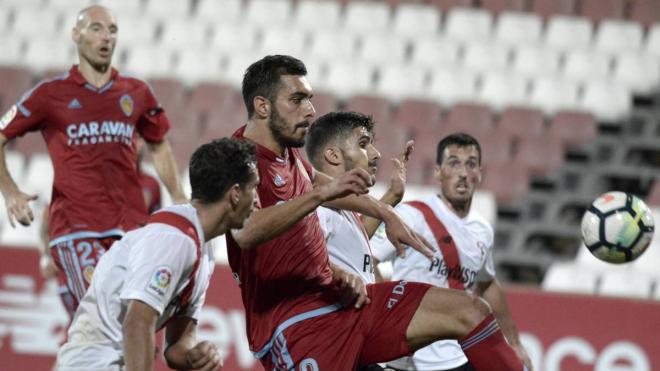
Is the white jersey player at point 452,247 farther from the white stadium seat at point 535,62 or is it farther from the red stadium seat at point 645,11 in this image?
the red stadium seat at point 645,11

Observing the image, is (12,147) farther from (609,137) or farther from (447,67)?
(609,137)

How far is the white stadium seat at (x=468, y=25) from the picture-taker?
523 inches

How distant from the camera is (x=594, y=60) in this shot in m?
12.7

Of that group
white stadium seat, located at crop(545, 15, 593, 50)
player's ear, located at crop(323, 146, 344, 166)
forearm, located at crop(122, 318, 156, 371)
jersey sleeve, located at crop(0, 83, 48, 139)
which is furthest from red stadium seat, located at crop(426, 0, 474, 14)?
forearm, located at crop(122, 318, 156, 371)

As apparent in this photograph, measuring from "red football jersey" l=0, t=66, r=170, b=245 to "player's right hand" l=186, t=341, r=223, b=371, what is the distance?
158 cm

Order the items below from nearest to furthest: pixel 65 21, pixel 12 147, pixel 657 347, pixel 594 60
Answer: pixel 657 347, pixel 12 147, pixel 594 60, pixel 65 21

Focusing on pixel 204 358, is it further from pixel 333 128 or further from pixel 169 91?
pixel 169 91

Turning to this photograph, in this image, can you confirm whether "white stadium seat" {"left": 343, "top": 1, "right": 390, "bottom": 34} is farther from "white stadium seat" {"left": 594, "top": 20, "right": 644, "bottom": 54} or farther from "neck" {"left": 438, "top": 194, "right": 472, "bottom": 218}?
"neck" {"left": 438, "top": 194, "right": 472, "bottom": 218}

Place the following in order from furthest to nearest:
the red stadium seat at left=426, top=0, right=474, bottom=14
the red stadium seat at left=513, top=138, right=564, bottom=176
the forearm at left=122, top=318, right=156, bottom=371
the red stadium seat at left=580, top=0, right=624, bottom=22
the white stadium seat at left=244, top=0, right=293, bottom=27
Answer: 1. the red stadium seat at left=426, top=0, right=474, bottom=14
2. the white stadium seat at left=244, top=0, right=293, bottom=27
3. the red stadium seat at left=580, top=0, right=624, bottom=22
4. the red stadium seat at left=513, top=138, right=564, bottom=176
5. the forearm at left=122, top=318, right=156, bottom=371

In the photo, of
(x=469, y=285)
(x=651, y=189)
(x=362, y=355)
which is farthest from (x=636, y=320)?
(x=362, y=355)

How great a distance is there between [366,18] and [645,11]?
147 inches

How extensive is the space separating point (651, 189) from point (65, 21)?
8.06 meters

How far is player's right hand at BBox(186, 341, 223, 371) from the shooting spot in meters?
4.26

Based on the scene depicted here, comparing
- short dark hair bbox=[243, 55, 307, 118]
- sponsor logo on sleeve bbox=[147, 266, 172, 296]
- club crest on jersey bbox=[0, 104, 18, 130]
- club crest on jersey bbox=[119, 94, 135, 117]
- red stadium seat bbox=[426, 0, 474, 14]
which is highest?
red stadium seat bbox=[426, 0, 474, 14]
